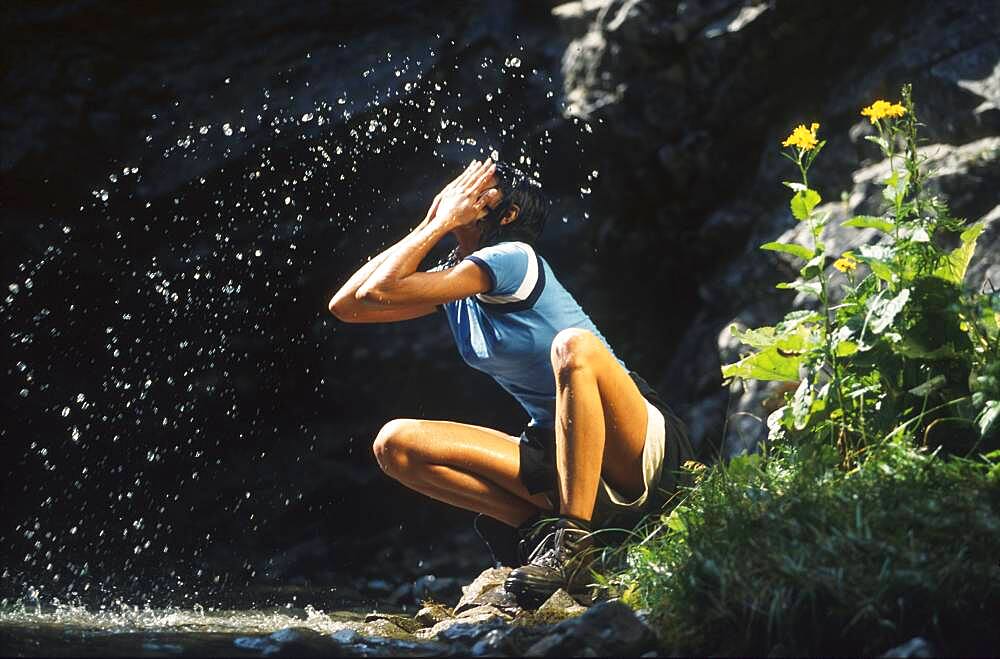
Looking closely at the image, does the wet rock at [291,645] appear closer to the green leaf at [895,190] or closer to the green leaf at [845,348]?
the green leaf at [845,348]

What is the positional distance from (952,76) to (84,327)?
254 inches

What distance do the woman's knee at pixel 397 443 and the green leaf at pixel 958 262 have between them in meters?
1.90

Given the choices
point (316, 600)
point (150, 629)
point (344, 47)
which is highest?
point (344, 47)

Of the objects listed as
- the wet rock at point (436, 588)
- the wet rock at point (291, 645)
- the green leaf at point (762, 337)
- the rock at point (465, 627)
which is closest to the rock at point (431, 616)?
the rock at point (465, 627)

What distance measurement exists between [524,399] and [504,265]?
58cm

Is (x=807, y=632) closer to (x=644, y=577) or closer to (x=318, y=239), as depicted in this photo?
(x=644, y=577)

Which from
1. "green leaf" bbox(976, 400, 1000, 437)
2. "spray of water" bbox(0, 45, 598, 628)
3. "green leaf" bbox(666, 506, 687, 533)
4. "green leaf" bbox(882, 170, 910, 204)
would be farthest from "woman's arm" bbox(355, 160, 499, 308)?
"spray of water" bbox(0, 45, 598, 628)

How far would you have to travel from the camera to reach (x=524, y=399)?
3.92 metres

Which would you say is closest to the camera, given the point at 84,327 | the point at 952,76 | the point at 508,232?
the point at 508,232

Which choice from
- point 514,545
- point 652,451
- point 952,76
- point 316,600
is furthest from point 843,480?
point 952,76

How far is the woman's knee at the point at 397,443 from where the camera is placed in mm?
3916

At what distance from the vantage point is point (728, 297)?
23.3 feet

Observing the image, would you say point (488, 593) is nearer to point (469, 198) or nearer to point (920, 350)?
point (469, 198)

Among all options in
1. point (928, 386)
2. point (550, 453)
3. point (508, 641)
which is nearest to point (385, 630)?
point (508, 641)
